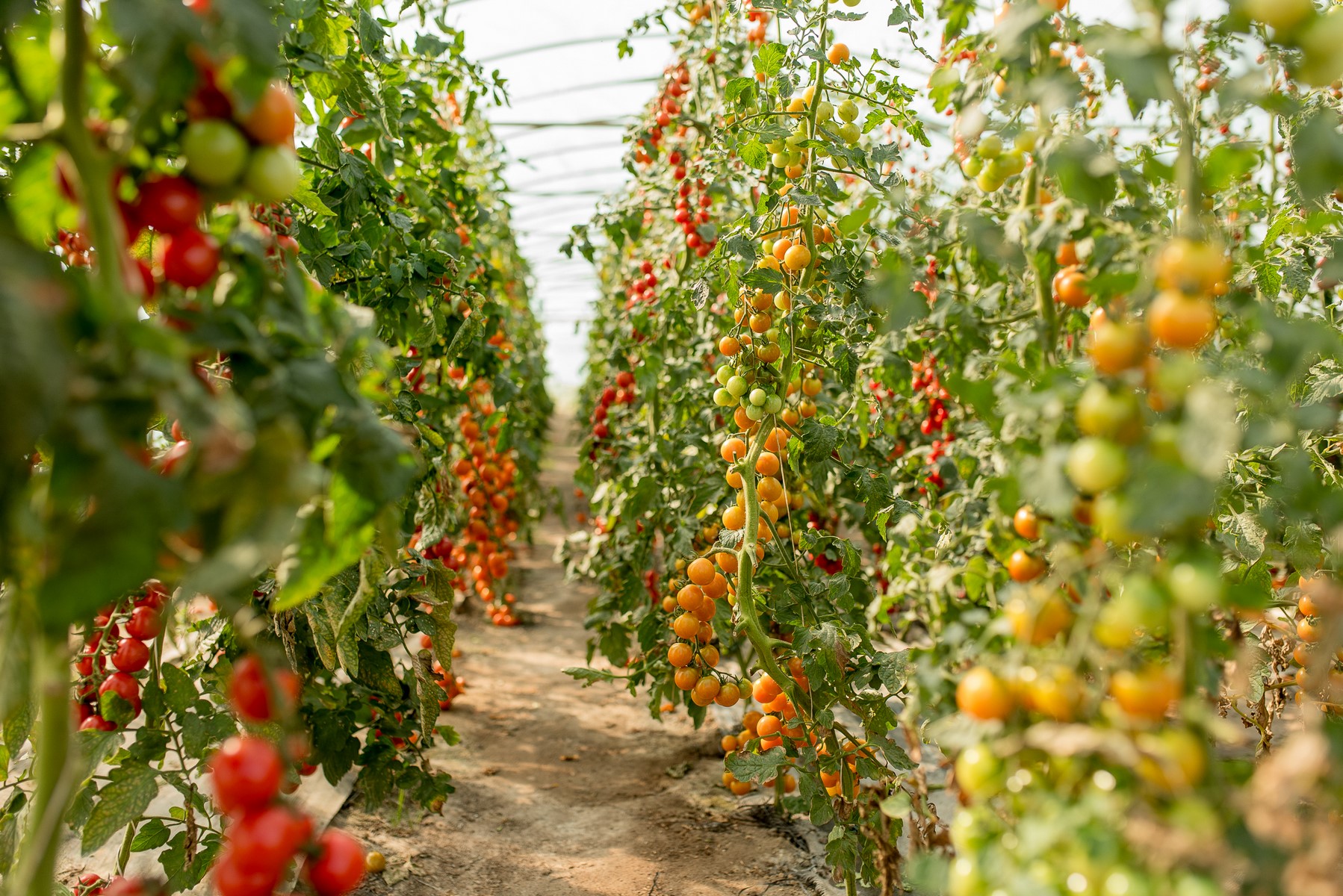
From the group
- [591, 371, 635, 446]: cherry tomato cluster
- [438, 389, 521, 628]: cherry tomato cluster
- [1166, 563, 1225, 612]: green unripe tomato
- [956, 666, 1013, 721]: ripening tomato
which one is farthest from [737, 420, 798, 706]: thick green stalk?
[438, 389, 521, 628]: cherry tomato cluster

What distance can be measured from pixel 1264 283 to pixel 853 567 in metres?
0.92

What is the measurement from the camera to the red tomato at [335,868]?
27.3 inches

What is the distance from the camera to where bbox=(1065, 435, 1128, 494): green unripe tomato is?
0.64 m

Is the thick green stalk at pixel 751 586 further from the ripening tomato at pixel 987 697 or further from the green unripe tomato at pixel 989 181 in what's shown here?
the ripening tomato at pixel 987 697

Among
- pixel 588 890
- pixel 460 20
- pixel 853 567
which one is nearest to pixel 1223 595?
pixel 853 567

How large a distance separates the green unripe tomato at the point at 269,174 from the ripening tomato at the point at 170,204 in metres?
0.05

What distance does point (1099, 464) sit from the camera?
0.65m

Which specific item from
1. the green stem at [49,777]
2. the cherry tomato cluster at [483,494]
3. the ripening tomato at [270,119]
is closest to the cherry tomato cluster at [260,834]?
the green stem at [49,777]

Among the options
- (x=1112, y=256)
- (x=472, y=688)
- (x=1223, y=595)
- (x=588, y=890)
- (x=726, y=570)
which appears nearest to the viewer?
(x=1223, y=595)

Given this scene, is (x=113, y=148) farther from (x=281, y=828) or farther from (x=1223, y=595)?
(x=1223, y=595)

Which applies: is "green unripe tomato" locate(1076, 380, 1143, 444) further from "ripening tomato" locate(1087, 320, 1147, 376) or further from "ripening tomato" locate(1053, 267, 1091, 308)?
"ripening tomato" locate(1053, 267, 1091, 308)

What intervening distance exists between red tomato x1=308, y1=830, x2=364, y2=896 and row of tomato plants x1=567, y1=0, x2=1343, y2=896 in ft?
1.61

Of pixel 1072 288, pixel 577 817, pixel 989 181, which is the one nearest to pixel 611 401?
pixel 577 817

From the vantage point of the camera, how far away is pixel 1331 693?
167 centimetres
